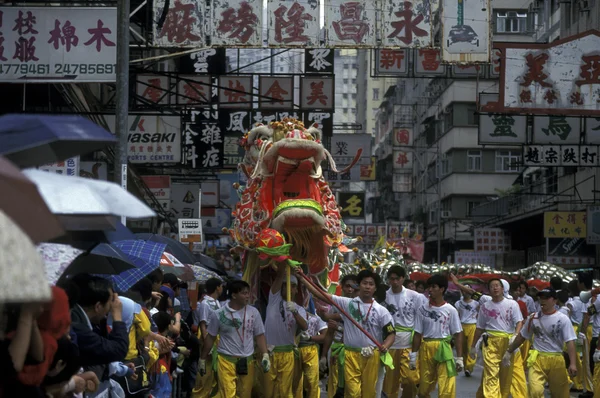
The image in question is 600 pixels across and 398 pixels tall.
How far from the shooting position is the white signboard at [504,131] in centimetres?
2492

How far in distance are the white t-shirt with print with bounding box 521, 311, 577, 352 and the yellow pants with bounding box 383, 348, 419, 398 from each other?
1.71m

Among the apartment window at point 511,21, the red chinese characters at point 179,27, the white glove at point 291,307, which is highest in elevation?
the apartment window at point 511,21

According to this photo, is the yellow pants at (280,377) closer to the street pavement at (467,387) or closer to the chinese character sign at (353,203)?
the street pavement at (467,387)

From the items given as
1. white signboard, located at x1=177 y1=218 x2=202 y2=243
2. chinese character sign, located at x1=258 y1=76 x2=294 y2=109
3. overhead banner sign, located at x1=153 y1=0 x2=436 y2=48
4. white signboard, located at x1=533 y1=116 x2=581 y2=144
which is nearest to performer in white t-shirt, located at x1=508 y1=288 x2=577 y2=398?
overhead banner sign, located at x1=153 y1=0 x2=436 y2=48

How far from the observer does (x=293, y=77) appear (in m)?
23.7

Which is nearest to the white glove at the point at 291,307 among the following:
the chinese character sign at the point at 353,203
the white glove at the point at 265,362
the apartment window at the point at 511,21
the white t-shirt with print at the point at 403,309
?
the white glove at the point at 265,362

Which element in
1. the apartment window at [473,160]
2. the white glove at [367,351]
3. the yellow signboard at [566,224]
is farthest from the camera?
the apartment window at [473,160]

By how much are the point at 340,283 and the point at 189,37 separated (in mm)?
5046

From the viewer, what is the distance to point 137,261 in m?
11.0

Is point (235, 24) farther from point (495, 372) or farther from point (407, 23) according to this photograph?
point (495, 372)

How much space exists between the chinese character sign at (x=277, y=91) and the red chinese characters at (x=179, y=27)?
185 inches

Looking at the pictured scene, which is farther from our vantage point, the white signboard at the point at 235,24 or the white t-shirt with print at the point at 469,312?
the white t-shirt with print at the point at 469,312

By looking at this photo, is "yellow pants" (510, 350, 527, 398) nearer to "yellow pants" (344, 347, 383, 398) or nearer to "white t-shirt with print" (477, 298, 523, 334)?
"white t-shirt with print" (477, 298, 523, 334)

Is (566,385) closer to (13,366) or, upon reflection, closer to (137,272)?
(137,272)
